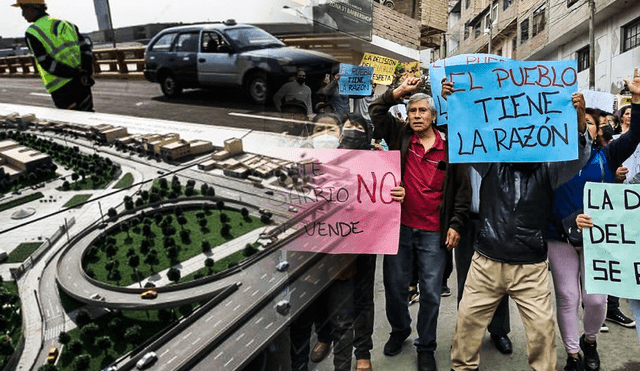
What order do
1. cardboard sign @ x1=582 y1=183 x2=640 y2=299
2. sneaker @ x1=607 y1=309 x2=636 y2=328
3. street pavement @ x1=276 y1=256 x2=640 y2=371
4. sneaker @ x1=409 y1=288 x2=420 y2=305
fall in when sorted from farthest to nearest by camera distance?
sneaker @ x1=409 y1=288 x2=420 y2=305, sneaker @ x1=607 y1=309 x2=636 y2=328, street pavement @ x1=276 y1=256 x2=640 y2=371, cardboard sign @ x1=582 y1=183 x2=640 y2=299

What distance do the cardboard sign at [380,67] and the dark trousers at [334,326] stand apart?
4537 mm

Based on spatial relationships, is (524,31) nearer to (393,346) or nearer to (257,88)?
(393,346)

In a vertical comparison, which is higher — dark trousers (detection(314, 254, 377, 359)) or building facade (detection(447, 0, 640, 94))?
building facade (detection(447, 0, 640, 94))

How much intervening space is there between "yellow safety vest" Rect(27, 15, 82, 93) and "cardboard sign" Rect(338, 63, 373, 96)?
358 centimetres

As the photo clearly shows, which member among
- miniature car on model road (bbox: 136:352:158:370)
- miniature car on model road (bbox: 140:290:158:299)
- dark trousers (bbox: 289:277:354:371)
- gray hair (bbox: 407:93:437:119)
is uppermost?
gray hair (bbox: 407:93:437:119)

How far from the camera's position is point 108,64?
1890 mm

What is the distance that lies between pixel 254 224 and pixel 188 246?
1.50 ft

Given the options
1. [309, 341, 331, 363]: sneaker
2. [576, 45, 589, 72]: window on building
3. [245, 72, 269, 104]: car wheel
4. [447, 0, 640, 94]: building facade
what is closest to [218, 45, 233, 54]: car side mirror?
[245, 72, 269, 104]: car wheel

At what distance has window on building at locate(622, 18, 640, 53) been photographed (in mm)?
15781

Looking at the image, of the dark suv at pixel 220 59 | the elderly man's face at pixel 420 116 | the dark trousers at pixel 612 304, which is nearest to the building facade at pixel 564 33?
the dark trousers at pixel 612 304

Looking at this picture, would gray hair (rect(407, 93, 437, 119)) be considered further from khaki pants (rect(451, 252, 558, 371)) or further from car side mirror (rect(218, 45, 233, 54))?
car side mirror (rect(218, 45, 233, 54))

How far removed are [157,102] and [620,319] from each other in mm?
3696

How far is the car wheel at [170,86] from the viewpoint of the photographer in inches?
81.4

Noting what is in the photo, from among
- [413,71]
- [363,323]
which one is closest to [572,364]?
[363,323]
